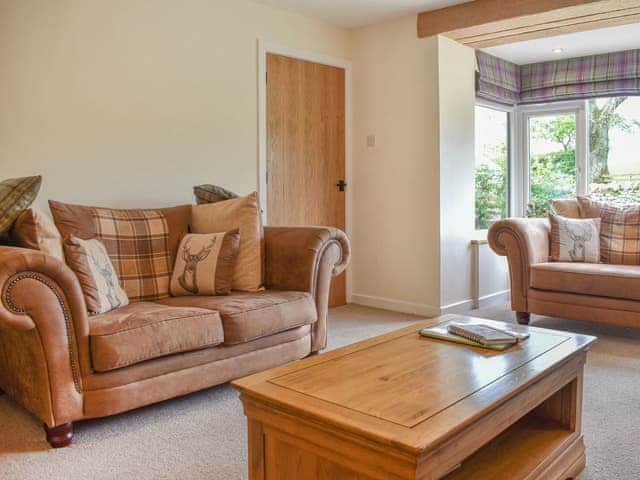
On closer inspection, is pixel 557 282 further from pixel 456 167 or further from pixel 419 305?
pixel 456 167

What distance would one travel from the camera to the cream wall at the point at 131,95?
2.96 metres

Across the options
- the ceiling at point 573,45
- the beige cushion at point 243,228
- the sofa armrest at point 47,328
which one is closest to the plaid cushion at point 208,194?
the beige cushion at point 243,228

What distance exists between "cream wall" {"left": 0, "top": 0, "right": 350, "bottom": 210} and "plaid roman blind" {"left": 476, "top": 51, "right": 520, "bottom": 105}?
5.63ft

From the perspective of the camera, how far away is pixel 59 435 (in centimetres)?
209

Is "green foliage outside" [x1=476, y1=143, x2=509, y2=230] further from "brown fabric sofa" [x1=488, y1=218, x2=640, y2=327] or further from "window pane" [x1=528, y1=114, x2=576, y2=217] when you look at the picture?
"brown fabric sofa" [x1=488, y1=218, x2=640, y2=327]

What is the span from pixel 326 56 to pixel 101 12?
1.84 m

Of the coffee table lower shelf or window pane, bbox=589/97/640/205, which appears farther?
window pane, bbox=589/97/640/205

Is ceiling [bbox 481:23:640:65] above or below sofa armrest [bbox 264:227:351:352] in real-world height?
above

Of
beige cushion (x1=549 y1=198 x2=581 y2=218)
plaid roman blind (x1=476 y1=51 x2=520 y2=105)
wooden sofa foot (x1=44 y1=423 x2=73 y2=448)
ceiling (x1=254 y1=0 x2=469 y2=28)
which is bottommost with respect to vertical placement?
wooden sofa foot (x1=44 y1=423 x2=73 y2=448)

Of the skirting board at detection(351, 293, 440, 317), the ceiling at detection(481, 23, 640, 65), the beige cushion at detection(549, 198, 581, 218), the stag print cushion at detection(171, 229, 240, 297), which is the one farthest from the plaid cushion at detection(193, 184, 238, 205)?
the ceiling at detection(481, 23, 640, 65)

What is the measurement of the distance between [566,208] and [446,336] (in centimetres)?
277

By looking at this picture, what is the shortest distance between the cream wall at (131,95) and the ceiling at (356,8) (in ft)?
0.46

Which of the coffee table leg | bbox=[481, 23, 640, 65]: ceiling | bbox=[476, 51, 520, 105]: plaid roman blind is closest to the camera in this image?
the coffee table leg

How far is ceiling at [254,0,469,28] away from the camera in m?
4.03
